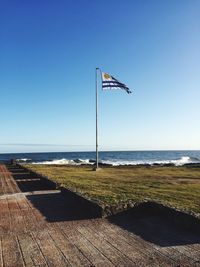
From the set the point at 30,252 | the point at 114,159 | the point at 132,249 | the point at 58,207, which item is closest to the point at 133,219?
the point at 132,249

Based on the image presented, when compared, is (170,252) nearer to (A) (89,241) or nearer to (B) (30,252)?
(A) (89,241)

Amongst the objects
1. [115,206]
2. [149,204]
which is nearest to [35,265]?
[115,206]

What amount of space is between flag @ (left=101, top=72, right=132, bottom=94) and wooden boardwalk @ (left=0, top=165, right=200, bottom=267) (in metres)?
19.9

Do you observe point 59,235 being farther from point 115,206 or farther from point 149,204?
point 149,204

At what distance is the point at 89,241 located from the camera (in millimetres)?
6180

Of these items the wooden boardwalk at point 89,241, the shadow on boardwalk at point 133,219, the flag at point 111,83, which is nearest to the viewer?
the wooden boardwalk at point 89,241

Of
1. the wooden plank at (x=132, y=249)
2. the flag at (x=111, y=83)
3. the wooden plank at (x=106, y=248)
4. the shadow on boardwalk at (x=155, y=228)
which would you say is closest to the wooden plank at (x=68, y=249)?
the wooden plank at (x=106, y=248)

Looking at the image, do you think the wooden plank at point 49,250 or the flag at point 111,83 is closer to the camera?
the wooden plank at point 49,250

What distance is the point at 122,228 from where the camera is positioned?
7.08 m

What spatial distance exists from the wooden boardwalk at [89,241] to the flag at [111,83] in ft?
65.2

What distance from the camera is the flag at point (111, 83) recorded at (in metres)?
27.9

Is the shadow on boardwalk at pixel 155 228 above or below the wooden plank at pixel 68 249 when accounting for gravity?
above

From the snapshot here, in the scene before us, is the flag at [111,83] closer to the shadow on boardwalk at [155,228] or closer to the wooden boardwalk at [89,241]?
the wooden boardwalk at [89,241]

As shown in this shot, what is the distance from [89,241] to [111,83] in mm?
22751
